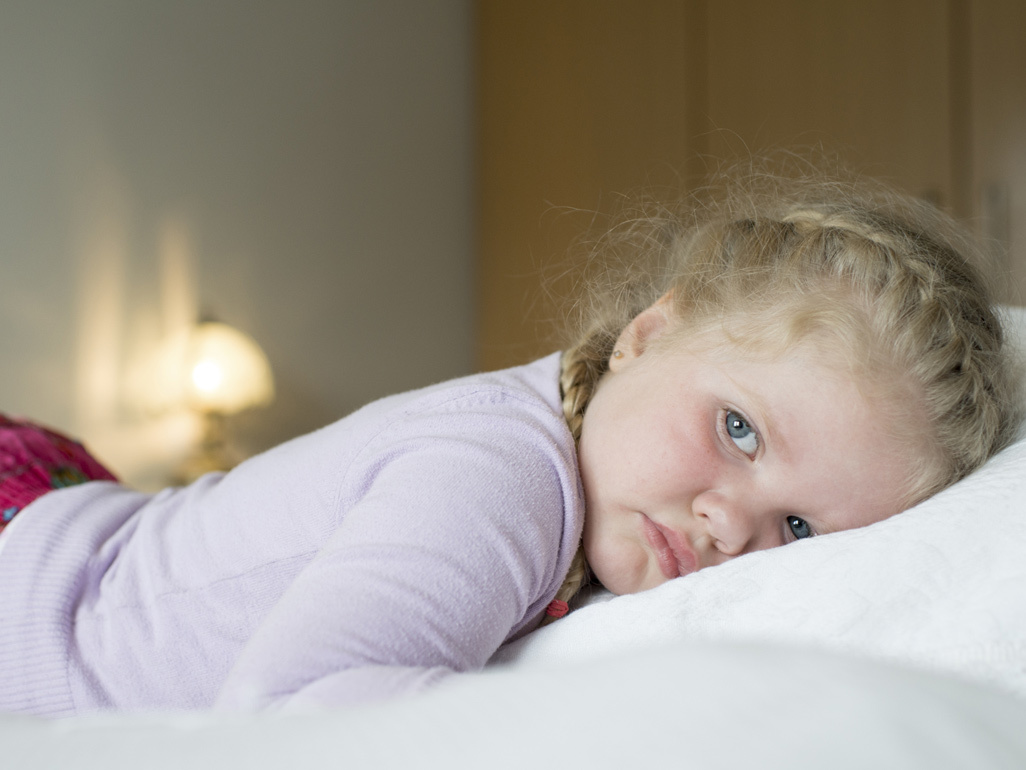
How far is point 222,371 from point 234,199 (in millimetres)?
618

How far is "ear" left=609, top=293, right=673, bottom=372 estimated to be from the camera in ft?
2.76

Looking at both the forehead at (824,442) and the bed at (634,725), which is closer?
the bed at (634,725)

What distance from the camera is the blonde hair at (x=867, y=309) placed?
0.70m

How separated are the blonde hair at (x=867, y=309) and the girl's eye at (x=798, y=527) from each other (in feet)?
0.28

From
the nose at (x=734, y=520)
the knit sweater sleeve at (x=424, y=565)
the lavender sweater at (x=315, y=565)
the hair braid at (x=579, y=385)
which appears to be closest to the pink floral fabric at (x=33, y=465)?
the lavender sweater at (x=315, y=565)

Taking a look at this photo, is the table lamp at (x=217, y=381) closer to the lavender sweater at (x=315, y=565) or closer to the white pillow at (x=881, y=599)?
the lavender sweater at (x=315, y=565)

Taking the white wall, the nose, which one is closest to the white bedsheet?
the nose

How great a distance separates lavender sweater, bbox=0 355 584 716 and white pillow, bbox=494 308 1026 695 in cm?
8

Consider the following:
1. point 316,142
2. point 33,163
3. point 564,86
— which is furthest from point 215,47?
point 564,86

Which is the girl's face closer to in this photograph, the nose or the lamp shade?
the nose

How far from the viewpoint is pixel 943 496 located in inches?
23.2

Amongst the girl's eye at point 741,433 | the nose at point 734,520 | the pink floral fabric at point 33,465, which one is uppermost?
the girl's eye at point 741,433

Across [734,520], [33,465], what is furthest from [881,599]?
[33,465]

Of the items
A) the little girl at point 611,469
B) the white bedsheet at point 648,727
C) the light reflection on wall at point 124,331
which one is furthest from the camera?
the light reflection on wall at point 124,331
